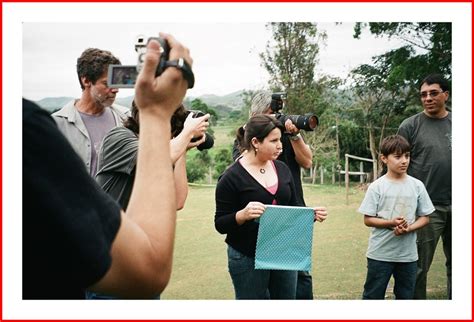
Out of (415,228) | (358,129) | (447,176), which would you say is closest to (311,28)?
(358,129)

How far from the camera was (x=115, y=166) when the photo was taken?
2219 millimetres

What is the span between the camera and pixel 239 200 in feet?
9.59

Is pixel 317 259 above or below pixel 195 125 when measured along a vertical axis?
below

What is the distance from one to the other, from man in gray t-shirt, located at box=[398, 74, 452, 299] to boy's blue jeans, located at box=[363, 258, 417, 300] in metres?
0.37

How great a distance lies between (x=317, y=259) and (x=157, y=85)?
453 cm

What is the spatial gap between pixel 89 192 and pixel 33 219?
0.29ft

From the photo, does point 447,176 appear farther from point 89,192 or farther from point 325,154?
point 325,154

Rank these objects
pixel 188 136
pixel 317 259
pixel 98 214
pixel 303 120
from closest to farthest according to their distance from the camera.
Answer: pixel 98 214 < pixel 188 136 < pixel 303 120 < pixel 317 259

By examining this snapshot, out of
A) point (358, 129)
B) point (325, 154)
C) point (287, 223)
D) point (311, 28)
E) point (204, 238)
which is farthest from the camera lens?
point (325, 154)

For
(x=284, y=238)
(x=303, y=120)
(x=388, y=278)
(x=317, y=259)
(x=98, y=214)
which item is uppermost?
(x=303, y=120)

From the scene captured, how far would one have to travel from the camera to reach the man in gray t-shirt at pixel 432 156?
371 cm

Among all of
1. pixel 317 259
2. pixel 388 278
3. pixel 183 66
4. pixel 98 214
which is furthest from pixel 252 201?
pixel 317 259

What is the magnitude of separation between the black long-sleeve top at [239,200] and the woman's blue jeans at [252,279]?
5 cm

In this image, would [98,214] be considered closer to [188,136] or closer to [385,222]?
[188,136]
